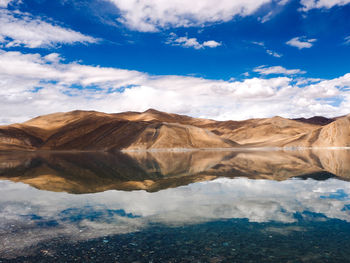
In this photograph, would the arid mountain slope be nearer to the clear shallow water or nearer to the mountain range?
the mountain range

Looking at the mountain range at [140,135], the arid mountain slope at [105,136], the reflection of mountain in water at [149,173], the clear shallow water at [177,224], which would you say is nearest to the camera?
the clear shallow water at [177,224]

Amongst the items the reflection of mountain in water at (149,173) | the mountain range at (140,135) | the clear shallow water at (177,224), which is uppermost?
the mountain range at (140,135)

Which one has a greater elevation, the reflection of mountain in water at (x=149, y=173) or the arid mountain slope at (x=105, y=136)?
the arid mountain slope at (x=105, y=136)

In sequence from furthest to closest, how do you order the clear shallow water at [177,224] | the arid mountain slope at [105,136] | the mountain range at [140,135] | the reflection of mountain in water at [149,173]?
the arid mountain slope at [105,136]
the mountain range at [140,135]
the reflection of mountain in water at [149,173]
the clear shallow water at [177,224]

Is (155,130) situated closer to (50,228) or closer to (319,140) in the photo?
(319,140)

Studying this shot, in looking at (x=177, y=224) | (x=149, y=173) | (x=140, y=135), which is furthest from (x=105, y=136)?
(x=177, y=224)

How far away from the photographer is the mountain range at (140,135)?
407 feet

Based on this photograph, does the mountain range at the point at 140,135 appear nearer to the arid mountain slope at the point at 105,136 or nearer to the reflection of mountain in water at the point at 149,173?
the arid mountain slope at the point at 105,136

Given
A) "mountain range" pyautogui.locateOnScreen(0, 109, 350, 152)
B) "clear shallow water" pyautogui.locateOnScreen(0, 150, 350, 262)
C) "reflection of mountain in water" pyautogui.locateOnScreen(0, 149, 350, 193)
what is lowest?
"clear shallow water" pyautogui.locateOnScreen(0, 150, 350, 262)

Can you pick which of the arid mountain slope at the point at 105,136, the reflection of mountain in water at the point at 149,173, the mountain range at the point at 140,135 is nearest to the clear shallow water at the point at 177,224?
the reflection of mountain in water at the point at 149,173

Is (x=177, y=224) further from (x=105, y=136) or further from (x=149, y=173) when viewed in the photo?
(x=105, y=136)

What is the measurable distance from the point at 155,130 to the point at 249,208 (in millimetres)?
119568

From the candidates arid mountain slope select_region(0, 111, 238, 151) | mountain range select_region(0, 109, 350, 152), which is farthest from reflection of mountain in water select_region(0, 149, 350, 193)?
arid mountain slope select_region(0, 111, 238, 151)

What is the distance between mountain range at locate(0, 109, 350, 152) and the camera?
124 meters
